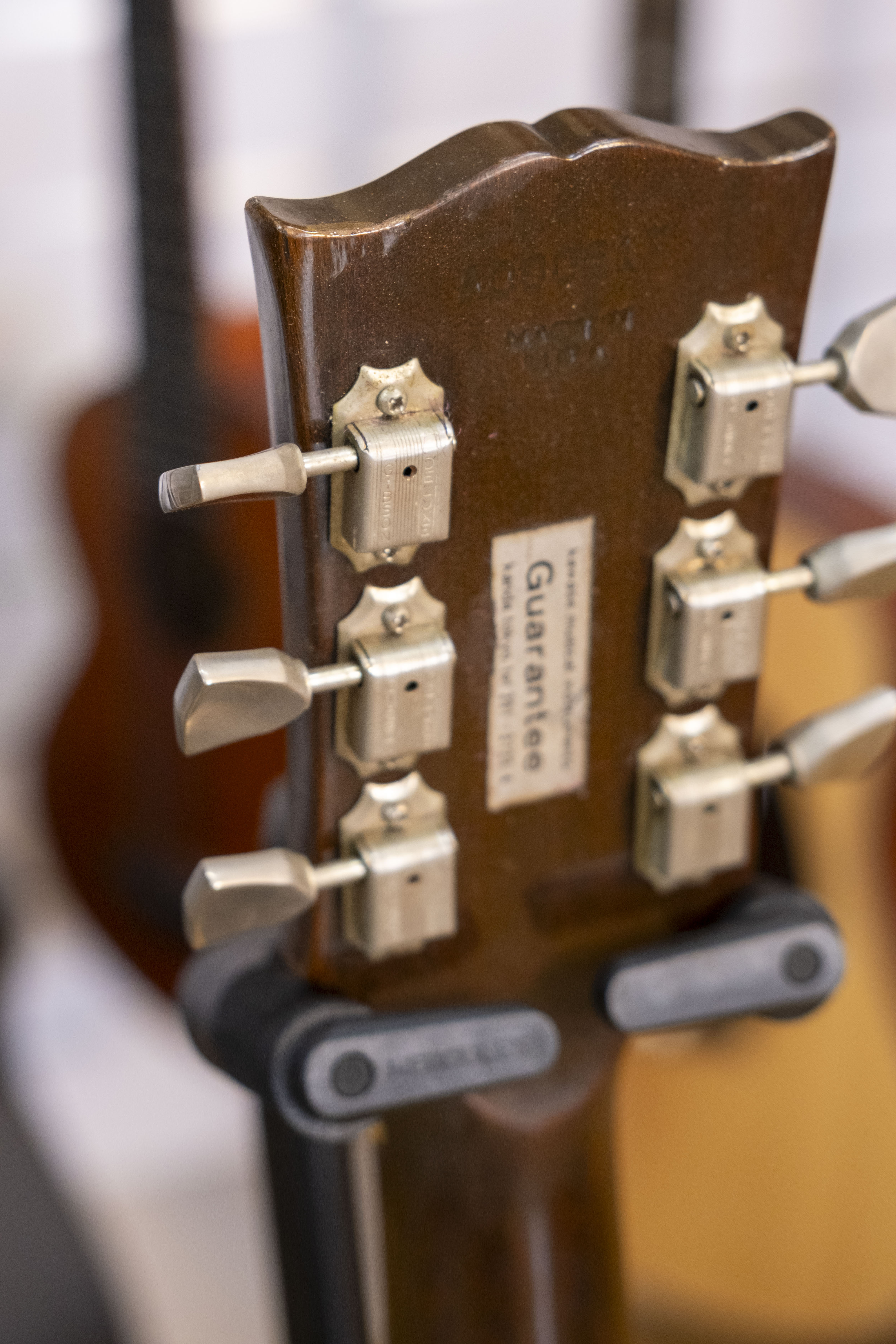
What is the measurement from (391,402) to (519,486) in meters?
0.05

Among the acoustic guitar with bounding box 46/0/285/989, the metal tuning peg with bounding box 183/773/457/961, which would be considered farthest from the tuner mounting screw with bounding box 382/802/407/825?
the acoustic guitar with bounding box 46/0/285/989

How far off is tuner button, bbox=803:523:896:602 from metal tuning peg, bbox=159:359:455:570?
108 mm

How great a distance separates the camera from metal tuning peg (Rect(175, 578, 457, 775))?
339mm

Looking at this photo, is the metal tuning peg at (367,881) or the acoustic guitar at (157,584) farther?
the acoustic guitar at (157,584)

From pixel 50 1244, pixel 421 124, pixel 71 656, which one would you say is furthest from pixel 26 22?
pixel 50 1244

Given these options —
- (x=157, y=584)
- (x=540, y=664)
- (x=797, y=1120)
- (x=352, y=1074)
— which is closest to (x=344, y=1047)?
(x=352, y=1074)

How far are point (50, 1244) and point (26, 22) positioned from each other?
1029 mm

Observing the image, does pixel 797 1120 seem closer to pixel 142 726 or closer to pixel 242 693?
pixel 142 726

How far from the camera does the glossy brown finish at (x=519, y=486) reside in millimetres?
318

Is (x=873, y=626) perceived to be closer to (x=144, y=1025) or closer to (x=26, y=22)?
(x=144, y=1025)

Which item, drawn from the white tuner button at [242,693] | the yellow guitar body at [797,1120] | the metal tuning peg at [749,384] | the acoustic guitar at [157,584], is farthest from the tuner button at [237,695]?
the acoustic guitar at [157,584]

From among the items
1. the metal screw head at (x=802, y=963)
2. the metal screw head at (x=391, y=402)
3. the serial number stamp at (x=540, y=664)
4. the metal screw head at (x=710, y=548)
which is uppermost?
the metal screw head at (x=391, y=402)

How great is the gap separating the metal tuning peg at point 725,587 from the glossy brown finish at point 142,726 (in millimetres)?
519

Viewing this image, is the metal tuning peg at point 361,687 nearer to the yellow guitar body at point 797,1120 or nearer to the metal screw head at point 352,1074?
the metal screw head at point 352,1074
